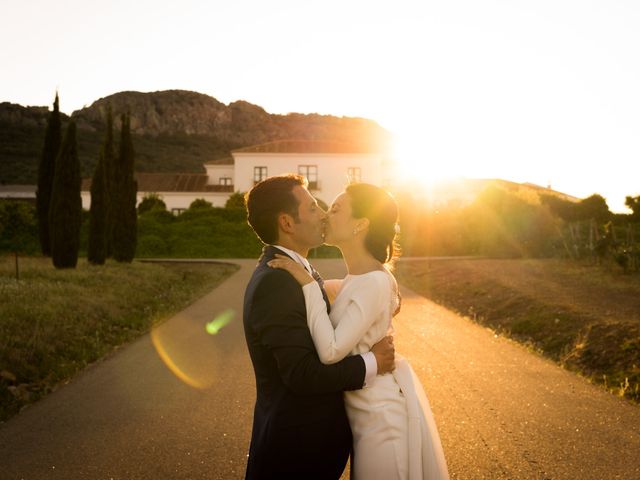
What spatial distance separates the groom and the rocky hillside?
89455mm

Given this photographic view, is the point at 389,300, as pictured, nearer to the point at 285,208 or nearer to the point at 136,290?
the point at 285,208

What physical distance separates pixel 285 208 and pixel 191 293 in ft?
55.5

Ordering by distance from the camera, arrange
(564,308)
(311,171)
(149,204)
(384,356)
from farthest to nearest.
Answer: (311,171)
(149,204)
(564,308)
(384,356)

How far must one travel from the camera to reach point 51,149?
29.9 m

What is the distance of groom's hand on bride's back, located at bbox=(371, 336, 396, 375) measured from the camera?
305cm

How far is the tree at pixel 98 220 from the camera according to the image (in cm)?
2439

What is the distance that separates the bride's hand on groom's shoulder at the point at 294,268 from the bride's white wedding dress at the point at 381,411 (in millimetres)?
49

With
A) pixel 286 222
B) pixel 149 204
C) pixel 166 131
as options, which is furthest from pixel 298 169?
pixel 166 131

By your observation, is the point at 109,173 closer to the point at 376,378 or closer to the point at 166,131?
the point at 376,378

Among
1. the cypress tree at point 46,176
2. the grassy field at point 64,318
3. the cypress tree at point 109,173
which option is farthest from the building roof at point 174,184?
the grassy field at point 64,318

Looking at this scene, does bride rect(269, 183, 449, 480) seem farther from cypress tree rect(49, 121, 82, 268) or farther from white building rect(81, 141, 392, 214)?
white building rect(81, 141, 392, 214)

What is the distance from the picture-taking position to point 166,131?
172 meters

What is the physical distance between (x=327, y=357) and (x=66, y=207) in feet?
68.8

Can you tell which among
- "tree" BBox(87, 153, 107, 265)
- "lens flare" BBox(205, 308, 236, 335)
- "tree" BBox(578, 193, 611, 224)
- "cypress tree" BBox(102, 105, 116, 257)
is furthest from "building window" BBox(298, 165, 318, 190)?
"lens flare" BBox(205, 308, 236, 335)
